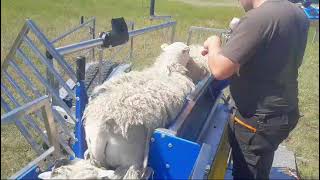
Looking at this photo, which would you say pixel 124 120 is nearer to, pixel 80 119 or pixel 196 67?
pixel 80 119

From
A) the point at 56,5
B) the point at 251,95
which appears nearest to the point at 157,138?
the point at 251,95

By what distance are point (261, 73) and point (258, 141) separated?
457 mm

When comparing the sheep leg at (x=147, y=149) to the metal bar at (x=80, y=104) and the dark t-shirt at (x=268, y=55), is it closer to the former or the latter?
the metal bar at (x=80, y=104)

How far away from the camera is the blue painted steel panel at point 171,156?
212cm

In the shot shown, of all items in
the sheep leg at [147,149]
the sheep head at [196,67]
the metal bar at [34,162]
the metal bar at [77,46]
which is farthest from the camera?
the sheep head at [196,67]

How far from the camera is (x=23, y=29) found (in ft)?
7.79

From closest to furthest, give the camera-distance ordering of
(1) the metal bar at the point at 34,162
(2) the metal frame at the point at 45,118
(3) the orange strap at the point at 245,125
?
(2) the metal frame at the point at 45,118
(1) the metal bar at the point at 34,162
(3) the orange strap at the point at 245,125

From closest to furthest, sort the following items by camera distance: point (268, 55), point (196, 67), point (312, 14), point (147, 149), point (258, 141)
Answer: point (147, 149), point (268, 55), point (258, 141), point (196, 67), point (312, 14)

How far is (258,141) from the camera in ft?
8.44

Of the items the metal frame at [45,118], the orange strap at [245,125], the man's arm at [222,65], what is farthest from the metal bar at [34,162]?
the orange strap at [245,125]

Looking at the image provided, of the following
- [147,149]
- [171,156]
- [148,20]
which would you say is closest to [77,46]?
[147,149]

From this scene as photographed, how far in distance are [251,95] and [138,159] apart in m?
0.83

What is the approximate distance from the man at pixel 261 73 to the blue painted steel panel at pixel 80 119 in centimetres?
78

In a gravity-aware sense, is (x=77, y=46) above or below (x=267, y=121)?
above
